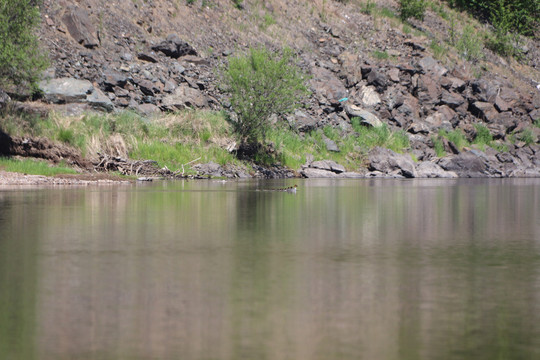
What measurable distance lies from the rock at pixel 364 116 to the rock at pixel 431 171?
4.63m

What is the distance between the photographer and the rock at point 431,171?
43.1 meters

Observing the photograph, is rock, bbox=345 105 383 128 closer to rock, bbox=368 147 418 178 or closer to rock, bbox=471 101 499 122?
rock, bbox=368 147 418 178

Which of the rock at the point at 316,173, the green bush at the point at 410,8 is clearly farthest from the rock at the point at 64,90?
the green bush at the point at 410,8

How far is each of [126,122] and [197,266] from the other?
27087 millimetres

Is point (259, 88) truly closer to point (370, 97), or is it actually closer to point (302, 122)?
point (302, 122)

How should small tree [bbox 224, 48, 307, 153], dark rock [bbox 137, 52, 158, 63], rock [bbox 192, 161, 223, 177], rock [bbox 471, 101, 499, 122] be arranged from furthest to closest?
rock [bbox 471, 101, 499, 122] → dark rock [bbox 137, 52, 158, 63] → small tree [bbox 224, 48, 307, 153] → rock [bbox 192, 161, 223, 177]

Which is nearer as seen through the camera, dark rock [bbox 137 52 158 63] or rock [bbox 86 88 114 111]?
rock [bbox 86 88 114 111]

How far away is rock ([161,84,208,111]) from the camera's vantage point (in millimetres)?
39344

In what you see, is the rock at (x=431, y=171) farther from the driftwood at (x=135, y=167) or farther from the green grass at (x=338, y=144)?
the driftwood at (x=135, y=167)

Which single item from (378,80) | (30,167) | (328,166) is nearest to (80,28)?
(30,167)

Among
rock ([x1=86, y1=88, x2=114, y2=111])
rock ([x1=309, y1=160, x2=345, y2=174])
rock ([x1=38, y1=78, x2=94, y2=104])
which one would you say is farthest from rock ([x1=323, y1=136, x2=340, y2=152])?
rock ([x1=38, y1=78, x2=94, y2=104])

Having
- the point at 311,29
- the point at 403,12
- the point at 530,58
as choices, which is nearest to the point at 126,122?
the point at 311,29

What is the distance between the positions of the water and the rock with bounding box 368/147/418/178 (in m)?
28.1

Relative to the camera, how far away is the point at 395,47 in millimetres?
58281
